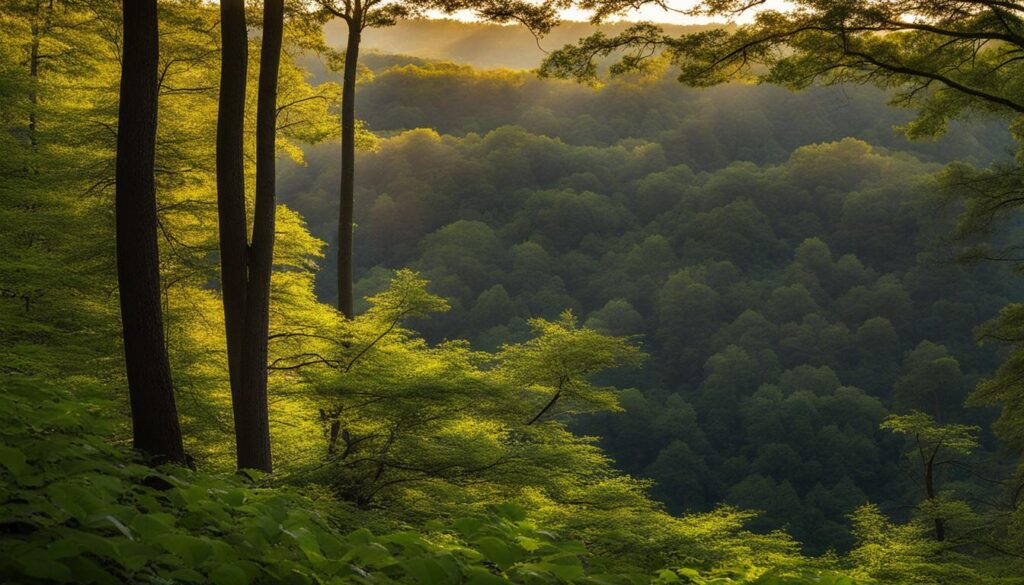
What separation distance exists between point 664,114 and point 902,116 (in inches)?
924

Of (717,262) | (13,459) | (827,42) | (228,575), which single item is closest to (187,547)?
(228,575)

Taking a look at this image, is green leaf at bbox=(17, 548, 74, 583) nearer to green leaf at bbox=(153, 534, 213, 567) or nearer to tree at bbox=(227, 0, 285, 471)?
green leaf at bbox=(153, 534, 213, 567)

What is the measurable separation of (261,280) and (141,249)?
8.39ft

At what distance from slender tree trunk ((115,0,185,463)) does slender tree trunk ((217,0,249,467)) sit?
75.2 inches

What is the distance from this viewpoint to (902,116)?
8194cm

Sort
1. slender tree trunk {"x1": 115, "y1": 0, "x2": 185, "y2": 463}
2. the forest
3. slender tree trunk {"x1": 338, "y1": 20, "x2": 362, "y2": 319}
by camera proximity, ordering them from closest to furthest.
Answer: the forest < slender tree trunk {"x1": 115, "y1": 0, "x2": 185, "y2": 463} < slender tree trunk {"x1": 338, "y1": 20, "x2": 362, "y2": 319}

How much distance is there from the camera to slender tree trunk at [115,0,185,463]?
550cm

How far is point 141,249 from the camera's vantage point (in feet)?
18.3

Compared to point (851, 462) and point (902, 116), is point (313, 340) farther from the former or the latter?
point (902, 116)

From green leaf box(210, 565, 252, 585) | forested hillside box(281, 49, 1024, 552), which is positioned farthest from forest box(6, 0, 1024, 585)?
forested hillside box(281, 49, 1024, 552)

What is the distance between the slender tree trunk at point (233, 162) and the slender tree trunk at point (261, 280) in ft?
0.33

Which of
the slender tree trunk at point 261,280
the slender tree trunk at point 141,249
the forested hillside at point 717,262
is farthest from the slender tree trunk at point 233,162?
the forested hillside at point 717,262

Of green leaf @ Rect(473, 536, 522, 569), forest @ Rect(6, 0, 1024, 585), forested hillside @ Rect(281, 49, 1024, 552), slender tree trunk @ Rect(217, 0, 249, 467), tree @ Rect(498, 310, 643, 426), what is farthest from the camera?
forested hillside @ Rect(281, 49, 1024, 552)

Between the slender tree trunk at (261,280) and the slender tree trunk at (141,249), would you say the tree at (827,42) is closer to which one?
the slender tree trunk at (261,280)
